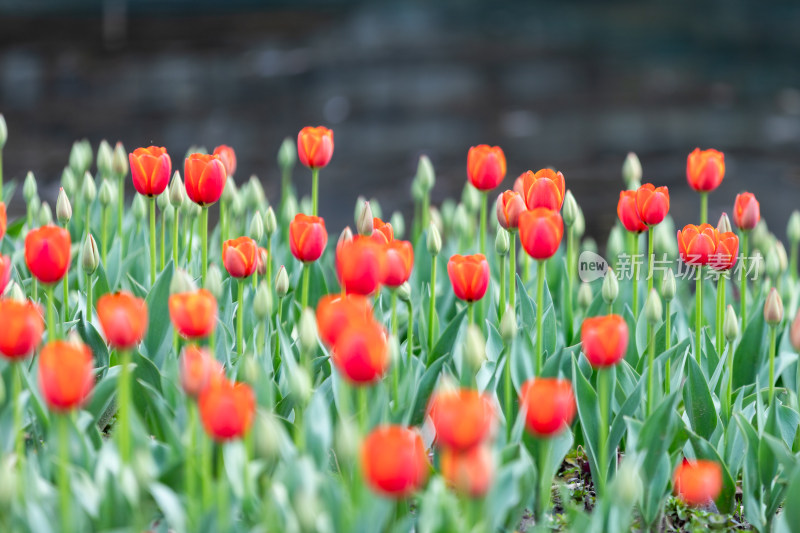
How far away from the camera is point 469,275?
6.55ft

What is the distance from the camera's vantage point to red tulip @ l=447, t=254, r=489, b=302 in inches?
78.1

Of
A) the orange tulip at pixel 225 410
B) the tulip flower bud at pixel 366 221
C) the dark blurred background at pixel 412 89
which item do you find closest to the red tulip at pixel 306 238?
the tulip flower bud at pixel 366 221

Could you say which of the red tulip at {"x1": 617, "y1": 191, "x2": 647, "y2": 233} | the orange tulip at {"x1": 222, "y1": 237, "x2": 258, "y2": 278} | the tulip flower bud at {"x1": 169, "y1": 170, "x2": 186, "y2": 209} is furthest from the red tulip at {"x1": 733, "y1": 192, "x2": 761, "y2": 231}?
the tulip flower bud at {"x1": 169, "y1": 170, "x2": 186, "y2": 209}

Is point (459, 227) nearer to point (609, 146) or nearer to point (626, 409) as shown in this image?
point (626, 409)

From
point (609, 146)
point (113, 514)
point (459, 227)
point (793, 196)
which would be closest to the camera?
point (113, 514)

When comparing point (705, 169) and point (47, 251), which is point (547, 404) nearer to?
point (47, 251)

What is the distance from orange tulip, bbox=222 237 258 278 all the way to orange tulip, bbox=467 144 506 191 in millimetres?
578

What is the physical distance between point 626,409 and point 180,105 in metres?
6.84

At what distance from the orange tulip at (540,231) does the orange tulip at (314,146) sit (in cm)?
83

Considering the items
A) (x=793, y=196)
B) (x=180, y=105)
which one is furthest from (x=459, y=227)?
(x=180, y=105)

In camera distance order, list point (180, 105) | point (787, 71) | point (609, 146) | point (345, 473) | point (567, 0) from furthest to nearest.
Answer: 1. point (567, 0)
2. point (787, 71)
3. point (180, 105)
4. point (609, 146)
5. point (345, 473)

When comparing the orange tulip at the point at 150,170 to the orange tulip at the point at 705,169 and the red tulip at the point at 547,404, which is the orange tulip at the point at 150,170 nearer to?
the red tulip at the point at 547,404

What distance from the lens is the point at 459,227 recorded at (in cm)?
307

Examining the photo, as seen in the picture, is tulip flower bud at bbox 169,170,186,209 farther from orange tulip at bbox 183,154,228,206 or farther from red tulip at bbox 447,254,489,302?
red tulip at bbox 447,254,489,302
